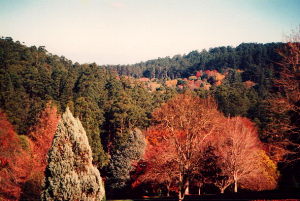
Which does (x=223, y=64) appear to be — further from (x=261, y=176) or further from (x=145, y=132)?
(x=261, y=176)

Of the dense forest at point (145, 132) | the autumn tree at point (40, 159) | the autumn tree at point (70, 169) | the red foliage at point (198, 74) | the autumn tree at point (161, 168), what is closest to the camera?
the autumn tree at point (70, 169)

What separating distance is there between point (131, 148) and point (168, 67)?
154870 millimetres

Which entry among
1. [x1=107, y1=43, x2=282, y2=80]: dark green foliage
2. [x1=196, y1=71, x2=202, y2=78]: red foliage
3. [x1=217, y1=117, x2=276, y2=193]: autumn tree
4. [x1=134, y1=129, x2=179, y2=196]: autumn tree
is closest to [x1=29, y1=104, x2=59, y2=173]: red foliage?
[x1=134, y1=129, x2=179, y2=196]: autumn tree

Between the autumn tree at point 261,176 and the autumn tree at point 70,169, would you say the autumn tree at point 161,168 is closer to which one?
the autumn tree at point 70,169

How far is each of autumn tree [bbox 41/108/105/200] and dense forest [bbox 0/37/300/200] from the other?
0.06 m

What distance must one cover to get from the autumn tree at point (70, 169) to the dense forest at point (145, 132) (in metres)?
0.06

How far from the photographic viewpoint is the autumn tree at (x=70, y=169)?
13906 mm

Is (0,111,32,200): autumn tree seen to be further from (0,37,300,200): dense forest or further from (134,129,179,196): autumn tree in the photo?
(134,129,179,196): autumn tree

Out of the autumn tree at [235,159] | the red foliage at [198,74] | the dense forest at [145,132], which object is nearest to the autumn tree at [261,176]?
the dense forest at [145,132]

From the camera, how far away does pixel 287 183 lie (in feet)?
89.8

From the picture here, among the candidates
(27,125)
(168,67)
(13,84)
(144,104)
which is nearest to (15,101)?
(27,125)

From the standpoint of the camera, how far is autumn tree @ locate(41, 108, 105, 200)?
13906 mm

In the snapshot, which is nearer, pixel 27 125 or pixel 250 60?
pixel 27 125

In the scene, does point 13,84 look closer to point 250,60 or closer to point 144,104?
point 144,104
